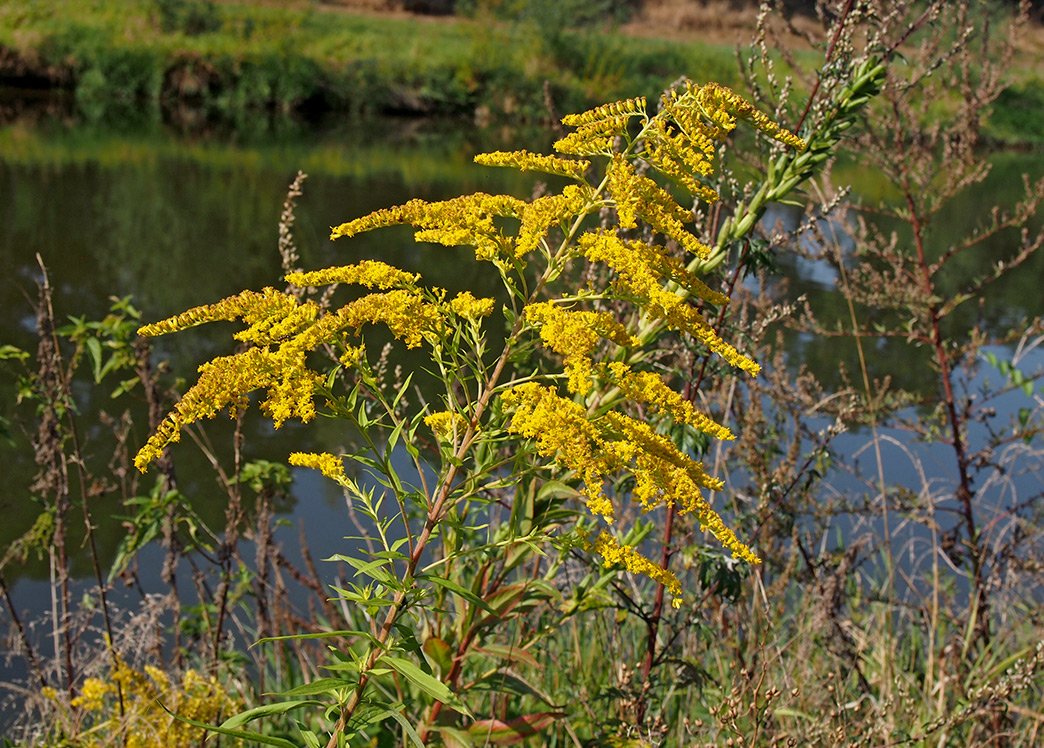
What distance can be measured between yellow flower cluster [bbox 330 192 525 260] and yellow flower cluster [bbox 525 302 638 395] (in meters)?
0.15

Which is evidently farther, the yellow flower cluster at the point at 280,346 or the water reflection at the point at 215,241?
the water reflection at the point at 215,241

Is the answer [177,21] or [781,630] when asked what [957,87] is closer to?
[781,630]

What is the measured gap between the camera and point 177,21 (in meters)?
21.7

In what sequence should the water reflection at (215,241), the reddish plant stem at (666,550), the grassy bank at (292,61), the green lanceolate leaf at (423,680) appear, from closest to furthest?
the green lanceolate leaf at (423,680) < the reddish plant stem at (666,550) < the water reflection at (215,241) < the grassy bank at (292,61)

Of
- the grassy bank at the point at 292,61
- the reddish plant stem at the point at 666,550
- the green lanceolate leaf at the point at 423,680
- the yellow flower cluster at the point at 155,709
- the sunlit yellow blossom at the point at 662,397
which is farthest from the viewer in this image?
the grassy bank at the point at 292,61

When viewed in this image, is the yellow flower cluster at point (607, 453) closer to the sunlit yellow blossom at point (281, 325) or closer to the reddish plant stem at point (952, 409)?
the sunlit yellow blossom at point (281, 325)

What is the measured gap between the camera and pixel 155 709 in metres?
2.49

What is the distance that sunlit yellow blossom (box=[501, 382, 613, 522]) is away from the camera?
55.6 inches

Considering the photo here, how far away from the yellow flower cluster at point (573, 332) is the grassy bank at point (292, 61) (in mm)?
17601

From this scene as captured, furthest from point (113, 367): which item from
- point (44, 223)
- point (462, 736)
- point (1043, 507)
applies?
point (44, 223)

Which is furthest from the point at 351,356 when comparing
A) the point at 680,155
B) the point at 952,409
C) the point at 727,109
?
the point at 952,409

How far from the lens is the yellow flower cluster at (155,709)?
230 cm

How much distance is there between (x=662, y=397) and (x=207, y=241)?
886 cm

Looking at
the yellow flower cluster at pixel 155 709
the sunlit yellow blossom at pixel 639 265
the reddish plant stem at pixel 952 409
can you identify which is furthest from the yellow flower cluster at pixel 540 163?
the reddish plant stem at pixel 952 409
